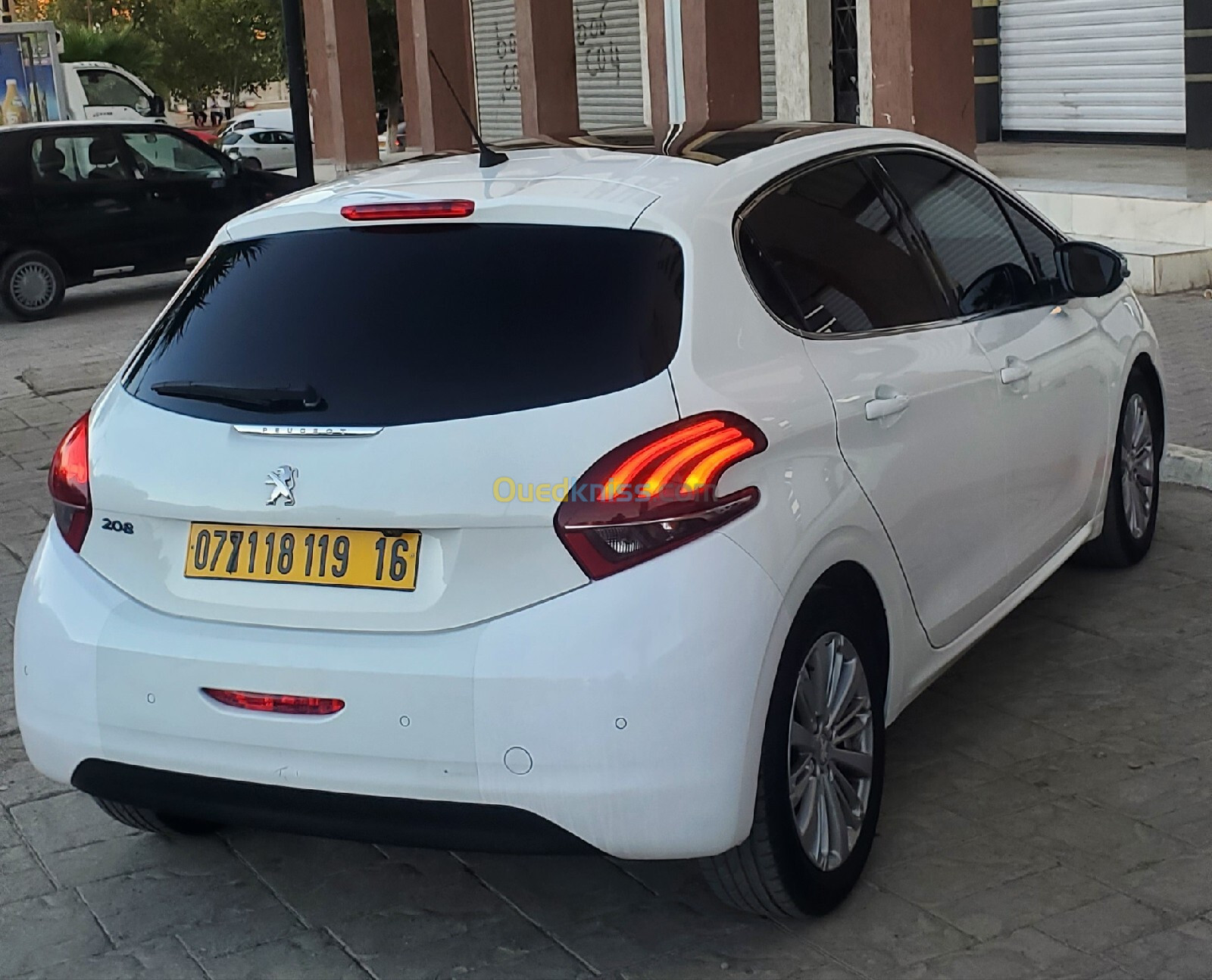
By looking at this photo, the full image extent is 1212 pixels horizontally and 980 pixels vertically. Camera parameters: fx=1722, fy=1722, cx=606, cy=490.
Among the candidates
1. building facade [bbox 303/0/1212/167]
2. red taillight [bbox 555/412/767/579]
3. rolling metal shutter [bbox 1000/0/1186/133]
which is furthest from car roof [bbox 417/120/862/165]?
rolling metal shutter [bbox 1000/0/1186/133]

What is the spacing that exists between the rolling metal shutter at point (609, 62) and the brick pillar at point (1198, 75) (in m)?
7.68

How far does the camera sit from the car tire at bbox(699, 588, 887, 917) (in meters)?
3.38

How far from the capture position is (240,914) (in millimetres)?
3814

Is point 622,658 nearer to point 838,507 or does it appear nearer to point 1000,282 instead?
point 838,507

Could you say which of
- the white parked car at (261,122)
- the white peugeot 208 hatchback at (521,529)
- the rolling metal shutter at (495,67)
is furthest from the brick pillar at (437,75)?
the white peugeot 208 hatchback at (521,529)

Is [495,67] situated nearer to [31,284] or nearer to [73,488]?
[31,284]

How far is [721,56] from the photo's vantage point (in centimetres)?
1620

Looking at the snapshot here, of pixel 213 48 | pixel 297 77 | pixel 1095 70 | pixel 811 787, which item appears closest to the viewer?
pixel 811 787

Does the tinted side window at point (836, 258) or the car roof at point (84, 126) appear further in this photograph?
the car roof at point (84, 126)

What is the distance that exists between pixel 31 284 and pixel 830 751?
44.0ft

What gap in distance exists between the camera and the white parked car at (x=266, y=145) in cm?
4062

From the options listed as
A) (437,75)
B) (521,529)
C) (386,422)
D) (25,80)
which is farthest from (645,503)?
(25,80)

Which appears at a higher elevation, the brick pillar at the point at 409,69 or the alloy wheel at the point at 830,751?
the brick pillar at the point at 409,69

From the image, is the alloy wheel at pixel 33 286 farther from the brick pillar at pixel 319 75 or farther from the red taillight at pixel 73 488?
the red taillight at pixel 73 488
